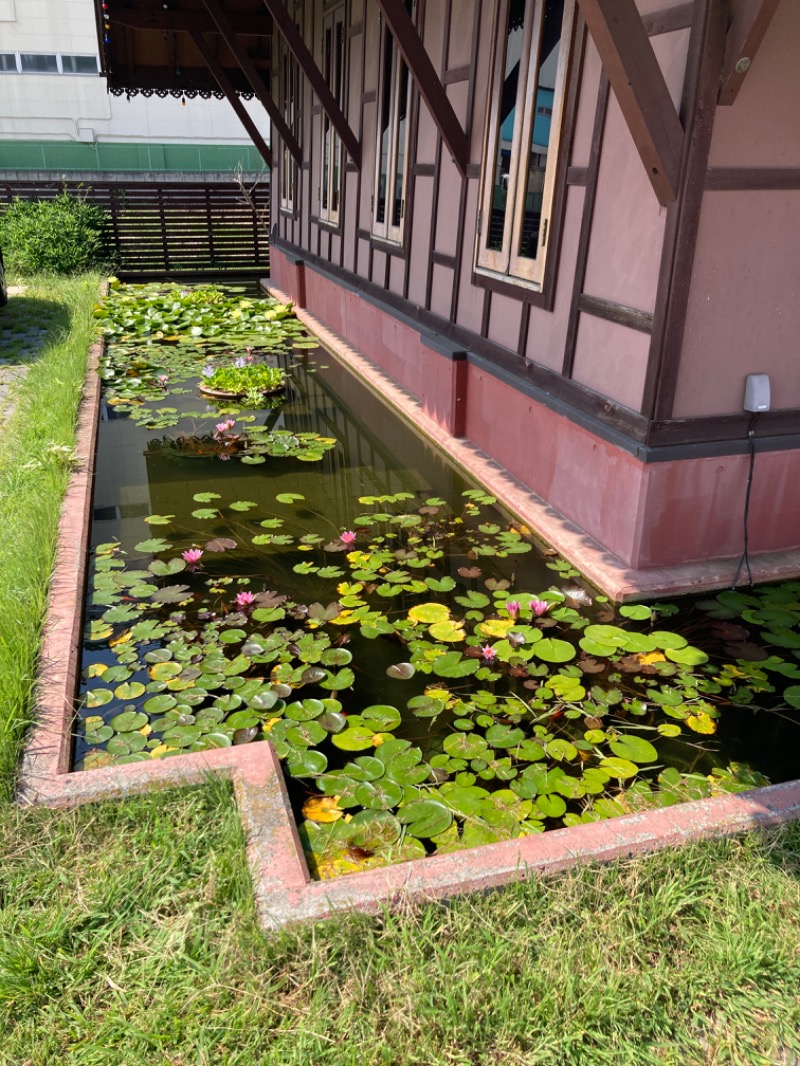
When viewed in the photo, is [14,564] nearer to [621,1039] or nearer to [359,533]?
[359,533]

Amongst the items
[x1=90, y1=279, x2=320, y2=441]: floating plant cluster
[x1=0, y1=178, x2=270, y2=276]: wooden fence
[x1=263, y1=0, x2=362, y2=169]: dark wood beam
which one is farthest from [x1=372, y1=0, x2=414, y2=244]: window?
[x1=0, y1=178, x2=270, y2=276]: wooden fence

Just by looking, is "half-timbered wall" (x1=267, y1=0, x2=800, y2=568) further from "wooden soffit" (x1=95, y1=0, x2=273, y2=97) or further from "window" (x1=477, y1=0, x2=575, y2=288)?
"wooden soffit" (x1=95, y1=0, x2=273, y2=97)

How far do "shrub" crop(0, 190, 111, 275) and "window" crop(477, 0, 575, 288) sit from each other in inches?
380

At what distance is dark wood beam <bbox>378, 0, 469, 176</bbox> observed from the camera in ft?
15.7

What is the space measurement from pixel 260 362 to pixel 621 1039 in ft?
22.8

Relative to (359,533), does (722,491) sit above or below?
above

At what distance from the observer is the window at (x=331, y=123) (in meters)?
8.22

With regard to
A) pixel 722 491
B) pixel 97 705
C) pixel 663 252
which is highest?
pixel 663 252

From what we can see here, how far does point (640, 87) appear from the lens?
2.96 metres

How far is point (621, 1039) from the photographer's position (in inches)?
68.2

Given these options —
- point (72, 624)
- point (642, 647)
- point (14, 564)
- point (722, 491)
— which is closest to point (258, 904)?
point (72, 624)

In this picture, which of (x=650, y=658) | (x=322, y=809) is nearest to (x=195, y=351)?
(x=650, y=658)

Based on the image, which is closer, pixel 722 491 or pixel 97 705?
pixel 97 705

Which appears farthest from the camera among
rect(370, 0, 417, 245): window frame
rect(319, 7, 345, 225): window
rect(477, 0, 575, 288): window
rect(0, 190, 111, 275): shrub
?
rect(0, 190, 111, 275): shrub
